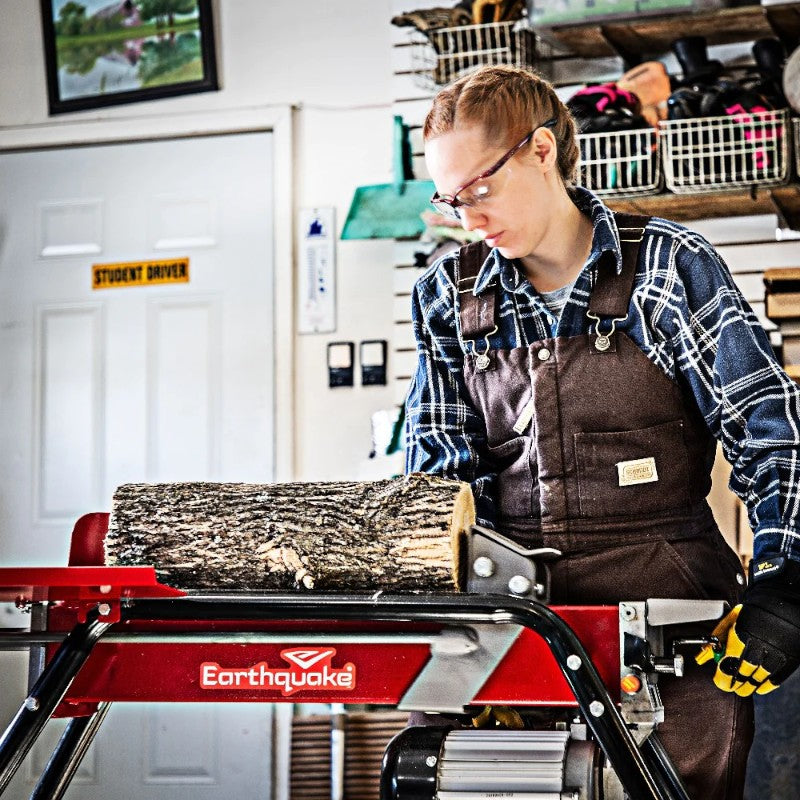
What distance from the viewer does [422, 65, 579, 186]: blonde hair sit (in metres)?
2.06

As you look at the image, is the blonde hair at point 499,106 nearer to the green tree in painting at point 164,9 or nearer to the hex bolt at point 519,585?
the hex bolt at point 519,585

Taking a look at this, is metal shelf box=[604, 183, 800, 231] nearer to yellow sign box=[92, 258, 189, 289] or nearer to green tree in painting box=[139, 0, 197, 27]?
yellow sign box=[92, 258, 189, 289]

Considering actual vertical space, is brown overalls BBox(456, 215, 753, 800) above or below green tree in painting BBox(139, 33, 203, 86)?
below

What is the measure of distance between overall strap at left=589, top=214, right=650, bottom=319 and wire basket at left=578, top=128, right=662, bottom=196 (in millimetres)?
1837

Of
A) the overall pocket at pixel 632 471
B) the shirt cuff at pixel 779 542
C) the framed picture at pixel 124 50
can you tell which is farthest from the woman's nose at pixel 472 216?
the framed picture at pixel 124 50

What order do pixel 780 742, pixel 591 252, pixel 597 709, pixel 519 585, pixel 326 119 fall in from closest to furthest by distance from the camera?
1. pixel 597 709
2. pixel 519 585
3. pixel 591 252
4. pixel 780 742
5. pixel 326 119

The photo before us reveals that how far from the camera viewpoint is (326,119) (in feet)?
15.8

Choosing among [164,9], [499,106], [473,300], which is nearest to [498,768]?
[473,300]

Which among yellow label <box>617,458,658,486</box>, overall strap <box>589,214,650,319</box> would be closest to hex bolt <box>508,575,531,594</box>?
yellow label <box>617,458,658,486</box>

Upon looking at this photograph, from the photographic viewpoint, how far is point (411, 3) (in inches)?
185

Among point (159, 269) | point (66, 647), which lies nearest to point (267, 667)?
point (66, 647)

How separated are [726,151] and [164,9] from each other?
7.79 ft

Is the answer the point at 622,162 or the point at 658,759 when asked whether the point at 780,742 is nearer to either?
the point at 622,162

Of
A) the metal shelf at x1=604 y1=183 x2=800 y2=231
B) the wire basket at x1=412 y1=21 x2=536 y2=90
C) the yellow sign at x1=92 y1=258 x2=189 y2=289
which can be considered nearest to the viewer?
the metal shelf at x1=604 y1=183 x2=800 y2=231
